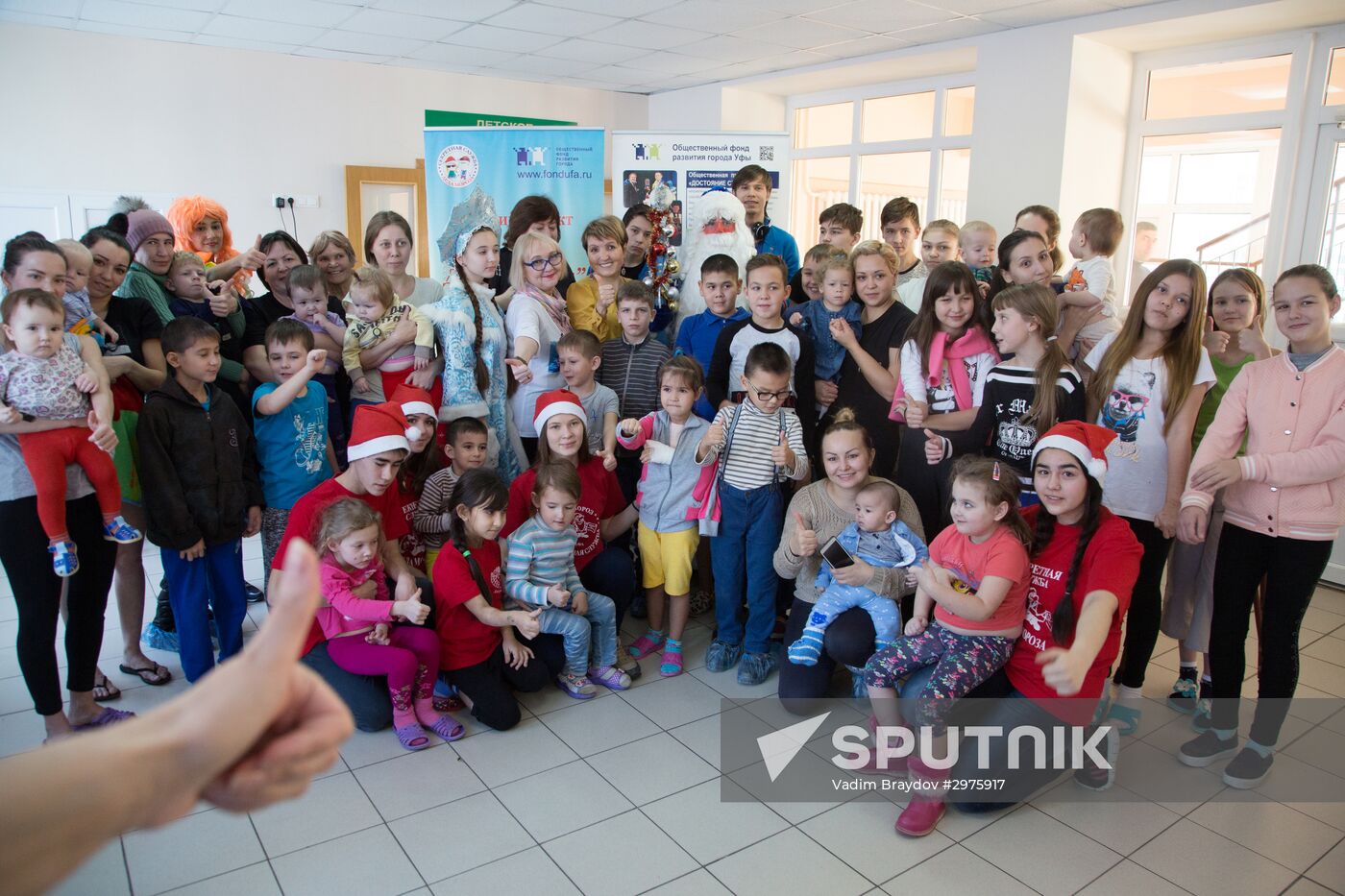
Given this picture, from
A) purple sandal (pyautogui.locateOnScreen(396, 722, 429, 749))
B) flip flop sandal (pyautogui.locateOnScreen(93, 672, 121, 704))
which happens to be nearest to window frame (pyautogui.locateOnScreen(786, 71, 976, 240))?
purple sandal (pyautogui.locateOnScreen(396, 722, 429, 749))

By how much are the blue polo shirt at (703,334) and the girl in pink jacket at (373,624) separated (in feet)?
5.01

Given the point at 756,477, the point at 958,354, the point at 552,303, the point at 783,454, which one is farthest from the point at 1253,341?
the point at 552,303

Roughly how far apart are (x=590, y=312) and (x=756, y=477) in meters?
1.18

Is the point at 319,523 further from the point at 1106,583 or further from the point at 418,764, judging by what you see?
the point at 1106,583

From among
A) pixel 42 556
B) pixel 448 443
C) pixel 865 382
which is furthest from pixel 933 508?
pixel 42 556

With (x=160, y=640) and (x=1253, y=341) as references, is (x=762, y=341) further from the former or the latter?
(x=160, y=640)

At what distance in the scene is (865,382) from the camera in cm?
344

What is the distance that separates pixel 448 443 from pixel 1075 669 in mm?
2255

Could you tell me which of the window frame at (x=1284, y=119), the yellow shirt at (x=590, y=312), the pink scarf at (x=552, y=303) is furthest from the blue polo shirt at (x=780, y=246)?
the window frame at (x=1284, y=119)

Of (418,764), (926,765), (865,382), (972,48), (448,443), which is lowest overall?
(418,764)

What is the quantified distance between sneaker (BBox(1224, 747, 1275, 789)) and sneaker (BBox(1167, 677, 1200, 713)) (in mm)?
466

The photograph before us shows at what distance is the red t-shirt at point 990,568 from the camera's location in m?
2.33

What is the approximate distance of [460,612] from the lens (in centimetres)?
286

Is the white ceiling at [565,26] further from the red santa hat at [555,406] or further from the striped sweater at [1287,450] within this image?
the striped sweater at [1287,450]
